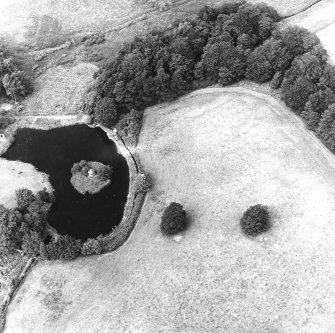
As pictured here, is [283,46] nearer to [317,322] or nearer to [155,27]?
[155,27]

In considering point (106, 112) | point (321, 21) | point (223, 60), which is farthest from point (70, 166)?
point (321, 21)

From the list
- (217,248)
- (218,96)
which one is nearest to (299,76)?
(218,96)

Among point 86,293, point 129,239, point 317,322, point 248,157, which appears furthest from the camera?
point 248,157

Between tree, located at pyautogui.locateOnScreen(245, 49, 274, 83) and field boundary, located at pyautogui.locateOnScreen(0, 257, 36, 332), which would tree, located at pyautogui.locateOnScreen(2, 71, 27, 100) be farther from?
tree, located at pyautogui.locateOnScreen(245, 49, 274, 83)

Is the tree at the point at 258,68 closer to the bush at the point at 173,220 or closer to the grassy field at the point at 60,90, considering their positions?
the bush at the point at 173,220

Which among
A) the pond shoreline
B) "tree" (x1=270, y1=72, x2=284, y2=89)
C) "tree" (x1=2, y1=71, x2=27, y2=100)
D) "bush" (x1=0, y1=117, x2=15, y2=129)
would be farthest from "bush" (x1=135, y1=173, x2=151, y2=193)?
"tree" (x1=2, y1=71, x2=27, y2=100)

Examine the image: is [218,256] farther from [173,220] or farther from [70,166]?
[70,166]

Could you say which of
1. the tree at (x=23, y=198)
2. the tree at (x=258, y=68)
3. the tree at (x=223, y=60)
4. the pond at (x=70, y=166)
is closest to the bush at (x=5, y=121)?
the pond at (x=70, y=166)
